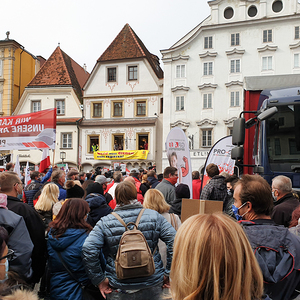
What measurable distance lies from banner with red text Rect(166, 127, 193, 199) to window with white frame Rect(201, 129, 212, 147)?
20.4 meters

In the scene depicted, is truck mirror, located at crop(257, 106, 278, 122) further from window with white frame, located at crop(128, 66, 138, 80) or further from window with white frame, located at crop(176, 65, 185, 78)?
window with white frame, located at crop(128, 66, 138, 80)

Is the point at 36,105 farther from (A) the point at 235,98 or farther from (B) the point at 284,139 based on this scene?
(B) the point at 284,139

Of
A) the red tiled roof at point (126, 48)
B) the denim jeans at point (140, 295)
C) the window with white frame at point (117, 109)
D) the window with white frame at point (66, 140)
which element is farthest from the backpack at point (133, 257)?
the window with white frame at point (66, 140)

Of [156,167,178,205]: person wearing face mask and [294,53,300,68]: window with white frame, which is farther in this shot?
[294,53,300,68]: window with white frame

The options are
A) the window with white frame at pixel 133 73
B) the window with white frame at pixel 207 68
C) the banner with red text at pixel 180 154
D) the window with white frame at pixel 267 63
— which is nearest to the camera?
the banner with red text at pixel 180 154

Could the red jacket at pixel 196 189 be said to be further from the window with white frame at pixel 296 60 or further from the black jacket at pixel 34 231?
the window with white frame at pixel 296 60

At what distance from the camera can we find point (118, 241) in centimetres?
328

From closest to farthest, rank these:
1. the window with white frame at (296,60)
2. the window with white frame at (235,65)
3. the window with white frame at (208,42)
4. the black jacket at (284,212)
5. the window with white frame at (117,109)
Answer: the black jacket at (284,212), the window with white frame at (296,60), the window with white frame at (235,65), the window with white frame at (208,42), the window with white frame at (117,109)

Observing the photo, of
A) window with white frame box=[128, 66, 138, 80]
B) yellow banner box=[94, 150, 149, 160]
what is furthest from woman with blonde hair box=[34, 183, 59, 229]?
window with white frame box=[128, 66, 138, 80]

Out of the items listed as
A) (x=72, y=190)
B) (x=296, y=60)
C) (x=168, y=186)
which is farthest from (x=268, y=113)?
(x=296, y=60)

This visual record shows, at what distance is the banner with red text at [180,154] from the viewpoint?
23.4 feet

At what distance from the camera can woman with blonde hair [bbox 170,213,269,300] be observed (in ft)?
4.39

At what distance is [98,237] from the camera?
10.8 feet

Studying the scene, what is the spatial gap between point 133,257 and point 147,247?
0.17m
